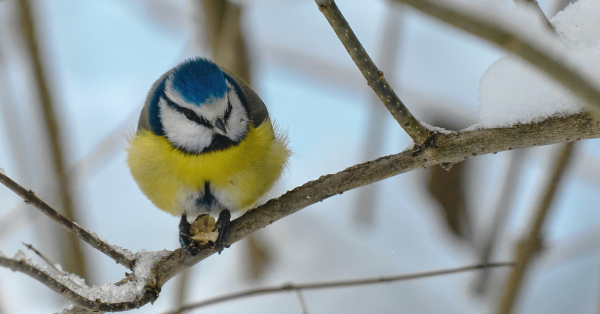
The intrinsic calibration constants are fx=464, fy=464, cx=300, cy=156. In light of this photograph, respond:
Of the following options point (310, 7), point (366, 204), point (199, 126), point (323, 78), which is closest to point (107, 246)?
point (199, 126)

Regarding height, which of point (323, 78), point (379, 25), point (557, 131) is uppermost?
point (379, 25)

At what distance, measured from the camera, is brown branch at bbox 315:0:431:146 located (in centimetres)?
77

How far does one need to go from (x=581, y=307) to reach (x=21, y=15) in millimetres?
2390

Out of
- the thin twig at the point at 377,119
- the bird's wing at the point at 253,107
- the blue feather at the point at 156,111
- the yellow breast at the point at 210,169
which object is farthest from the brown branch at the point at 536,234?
the thin twig at the point at 377,119

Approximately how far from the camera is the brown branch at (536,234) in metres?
1.08

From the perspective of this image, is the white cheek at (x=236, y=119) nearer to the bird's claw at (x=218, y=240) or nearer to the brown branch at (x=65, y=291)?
the bird's claw at (x=218, y=240)

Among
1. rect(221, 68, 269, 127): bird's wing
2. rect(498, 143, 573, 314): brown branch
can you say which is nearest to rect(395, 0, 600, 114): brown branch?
rect(498, 143, 573, 314): brown branch

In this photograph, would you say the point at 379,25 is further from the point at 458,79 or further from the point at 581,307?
the point at 581,307

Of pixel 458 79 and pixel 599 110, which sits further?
pixel 458 79

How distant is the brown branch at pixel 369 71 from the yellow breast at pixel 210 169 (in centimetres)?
57

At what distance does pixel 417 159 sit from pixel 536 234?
0.36m

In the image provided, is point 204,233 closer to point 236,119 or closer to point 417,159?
point 236,119

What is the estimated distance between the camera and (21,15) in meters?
2.12

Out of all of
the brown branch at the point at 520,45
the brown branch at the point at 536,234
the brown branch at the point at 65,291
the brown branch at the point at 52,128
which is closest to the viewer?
the brown branch at the point at 520,45
